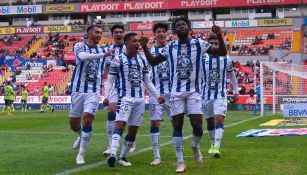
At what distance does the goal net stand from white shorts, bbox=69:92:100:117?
61.4 feet

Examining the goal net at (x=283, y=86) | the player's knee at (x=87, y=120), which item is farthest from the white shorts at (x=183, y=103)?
the goal net at (x=283, y=86)

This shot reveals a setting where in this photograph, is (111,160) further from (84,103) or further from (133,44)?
(133,44)

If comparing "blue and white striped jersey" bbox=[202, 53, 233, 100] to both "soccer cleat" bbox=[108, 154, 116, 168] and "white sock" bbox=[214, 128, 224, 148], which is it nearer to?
"white sock" bbox=[214, 128, 224, 148]

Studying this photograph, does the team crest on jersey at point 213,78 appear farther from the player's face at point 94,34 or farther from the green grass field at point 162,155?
the player's face at point 94,34

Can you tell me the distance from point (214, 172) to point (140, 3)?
5451cm

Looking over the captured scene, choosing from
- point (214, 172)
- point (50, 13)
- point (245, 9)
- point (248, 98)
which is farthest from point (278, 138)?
point (50, 13)

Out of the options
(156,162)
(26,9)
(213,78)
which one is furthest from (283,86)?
(26,9)

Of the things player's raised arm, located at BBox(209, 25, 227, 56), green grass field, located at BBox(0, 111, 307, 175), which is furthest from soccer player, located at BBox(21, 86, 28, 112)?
player's raised arm, located at BBox(209, 25, 227, 56)

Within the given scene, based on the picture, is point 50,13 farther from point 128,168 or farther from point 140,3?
point 128,168

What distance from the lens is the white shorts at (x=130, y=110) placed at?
8.99 metres

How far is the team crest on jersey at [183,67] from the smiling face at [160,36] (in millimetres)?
1540

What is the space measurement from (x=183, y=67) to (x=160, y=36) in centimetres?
168

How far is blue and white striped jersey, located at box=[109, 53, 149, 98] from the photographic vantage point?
9133 mm

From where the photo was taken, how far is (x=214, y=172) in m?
8.25
